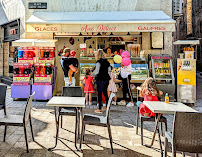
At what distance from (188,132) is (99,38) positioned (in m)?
6.76

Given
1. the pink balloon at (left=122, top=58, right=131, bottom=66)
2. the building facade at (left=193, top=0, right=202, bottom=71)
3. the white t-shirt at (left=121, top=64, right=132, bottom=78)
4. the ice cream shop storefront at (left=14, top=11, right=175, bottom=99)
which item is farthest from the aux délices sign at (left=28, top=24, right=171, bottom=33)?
the building facade at (left=193, top=0, right=202, bottom=71)

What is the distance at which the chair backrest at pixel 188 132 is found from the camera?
7.20 feet

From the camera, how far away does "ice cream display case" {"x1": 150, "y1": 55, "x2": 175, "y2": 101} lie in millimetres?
6750

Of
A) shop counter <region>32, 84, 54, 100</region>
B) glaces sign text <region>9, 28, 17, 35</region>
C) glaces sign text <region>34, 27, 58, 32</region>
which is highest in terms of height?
glaces sign text <region>9, 28, 17, 35</region>

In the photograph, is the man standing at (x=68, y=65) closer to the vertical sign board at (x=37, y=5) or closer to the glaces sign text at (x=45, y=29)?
the glaces sign text at (x=45, y=29)

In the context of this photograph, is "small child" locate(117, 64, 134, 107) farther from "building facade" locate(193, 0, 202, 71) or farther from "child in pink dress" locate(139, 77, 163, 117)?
"building facade" locate(193, 0, 202, 71)

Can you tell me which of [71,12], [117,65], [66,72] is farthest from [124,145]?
[71,12]

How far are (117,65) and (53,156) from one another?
15.8ft

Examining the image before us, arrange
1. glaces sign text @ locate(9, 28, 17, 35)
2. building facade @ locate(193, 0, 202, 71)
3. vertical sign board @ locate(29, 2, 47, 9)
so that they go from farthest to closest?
building facade @ locate(193, 0, 202, 71) → glaces sign text @ locate(9, 28, 17, 35) → vertical sign board @ locate(29, 2, 47, 9)

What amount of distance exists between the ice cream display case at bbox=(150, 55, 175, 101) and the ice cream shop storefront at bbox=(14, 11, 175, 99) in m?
0.05

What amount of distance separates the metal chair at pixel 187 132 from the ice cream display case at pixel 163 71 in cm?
458

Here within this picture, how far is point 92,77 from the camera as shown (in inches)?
269

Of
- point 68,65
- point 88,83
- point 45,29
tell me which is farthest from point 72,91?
point 45,29

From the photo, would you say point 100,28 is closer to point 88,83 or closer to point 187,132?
point 88,83
